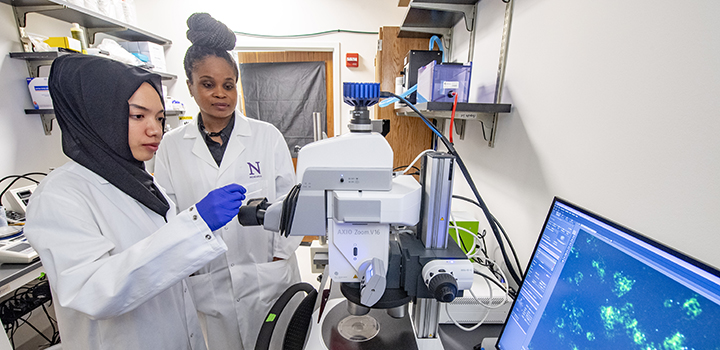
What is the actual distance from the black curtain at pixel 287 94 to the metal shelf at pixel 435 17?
1188mm

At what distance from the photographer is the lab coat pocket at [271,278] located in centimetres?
115

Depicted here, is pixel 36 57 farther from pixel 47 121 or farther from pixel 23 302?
pixel 23 302

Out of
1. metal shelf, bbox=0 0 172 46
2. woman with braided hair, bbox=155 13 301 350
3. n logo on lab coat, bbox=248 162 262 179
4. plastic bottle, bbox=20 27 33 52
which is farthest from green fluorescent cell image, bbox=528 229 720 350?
plastic bottle, bbox=20 27 33 52

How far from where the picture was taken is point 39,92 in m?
1.56

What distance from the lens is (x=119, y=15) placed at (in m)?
1.88

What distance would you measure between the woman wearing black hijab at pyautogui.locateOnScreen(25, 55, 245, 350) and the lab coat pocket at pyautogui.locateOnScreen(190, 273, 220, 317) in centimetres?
25

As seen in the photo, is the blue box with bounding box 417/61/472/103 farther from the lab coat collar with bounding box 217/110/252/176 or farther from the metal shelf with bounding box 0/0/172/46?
the metal shelf with bounding box 0/0/172/46

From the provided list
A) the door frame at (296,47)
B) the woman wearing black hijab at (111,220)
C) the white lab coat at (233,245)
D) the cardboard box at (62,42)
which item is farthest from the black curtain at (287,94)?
the woman wearing black hijab at (111,220)

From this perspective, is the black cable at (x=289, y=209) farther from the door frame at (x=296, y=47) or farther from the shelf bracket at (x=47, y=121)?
the door frame at (x=296, y=47)

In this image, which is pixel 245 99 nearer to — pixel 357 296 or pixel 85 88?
pixel 85 88

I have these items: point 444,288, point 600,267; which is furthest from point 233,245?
point 600,267

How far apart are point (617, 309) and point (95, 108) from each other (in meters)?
1.12

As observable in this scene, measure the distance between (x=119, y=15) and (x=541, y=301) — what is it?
273 cm

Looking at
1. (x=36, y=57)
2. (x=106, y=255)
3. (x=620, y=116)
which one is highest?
(x=36, y=57)
